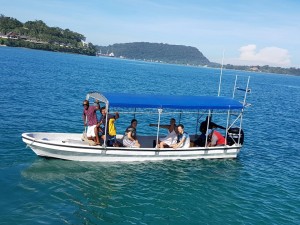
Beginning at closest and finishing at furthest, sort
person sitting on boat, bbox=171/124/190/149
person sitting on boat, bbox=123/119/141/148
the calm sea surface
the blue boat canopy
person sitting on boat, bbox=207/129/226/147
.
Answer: the calm sea surface → the blue boat canopy → person sitting on boat, bbox=123/119/141/148 → person sitting on boat, bbox=171/124/190/149 → person sitting on boat, bbox=207/129/226/147

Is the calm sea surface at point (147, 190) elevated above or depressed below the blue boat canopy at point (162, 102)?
below

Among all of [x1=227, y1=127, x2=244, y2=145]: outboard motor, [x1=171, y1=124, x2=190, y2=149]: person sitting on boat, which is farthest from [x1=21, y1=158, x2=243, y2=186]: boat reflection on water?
[x1=227, y1=127, x2=244, y2=145]: outboard motor

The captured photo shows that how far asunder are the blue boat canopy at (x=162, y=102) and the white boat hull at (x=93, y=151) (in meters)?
2.25

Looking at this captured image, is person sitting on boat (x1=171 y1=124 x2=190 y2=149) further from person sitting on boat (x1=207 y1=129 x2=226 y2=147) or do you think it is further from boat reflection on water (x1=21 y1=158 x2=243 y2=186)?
person sitting on boat (x1=207 y1=129 x2=226 y2=147)

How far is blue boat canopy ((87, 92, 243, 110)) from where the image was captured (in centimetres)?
1700

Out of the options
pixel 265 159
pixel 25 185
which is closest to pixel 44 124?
pixel 25 185

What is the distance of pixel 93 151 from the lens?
1695 cm

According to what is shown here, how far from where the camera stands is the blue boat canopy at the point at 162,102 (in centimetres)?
1700

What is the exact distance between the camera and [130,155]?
1773 centimetres

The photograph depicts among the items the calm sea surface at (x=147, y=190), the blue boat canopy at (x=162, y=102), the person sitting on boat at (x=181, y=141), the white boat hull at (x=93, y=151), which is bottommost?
the calm sea surface at (x=147, y=190)

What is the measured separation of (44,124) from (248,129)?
700 inches

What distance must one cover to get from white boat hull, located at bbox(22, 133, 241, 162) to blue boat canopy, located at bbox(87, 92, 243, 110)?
225 centimetres

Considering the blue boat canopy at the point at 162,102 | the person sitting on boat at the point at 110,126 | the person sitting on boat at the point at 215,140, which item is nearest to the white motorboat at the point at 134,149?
the blue boat canopy at the point at 162,102

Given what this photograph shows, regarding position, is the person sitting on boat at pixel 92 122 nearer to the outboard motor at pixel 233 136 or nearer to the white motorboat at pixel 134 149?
the white motorboat at pixel 134 149
